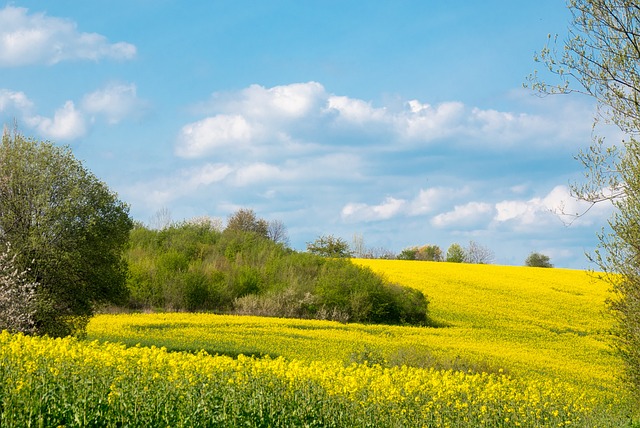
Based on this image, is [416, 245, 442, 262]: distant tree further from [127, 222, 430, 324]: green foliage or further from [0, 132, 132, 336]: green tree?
[0, 132, 132, 336]: green tree

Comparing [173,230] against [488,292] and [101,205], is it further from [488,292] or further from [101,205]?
[101,205]

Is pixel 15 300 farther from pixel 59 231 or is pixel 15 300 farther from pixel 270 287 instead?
pixel 270 287

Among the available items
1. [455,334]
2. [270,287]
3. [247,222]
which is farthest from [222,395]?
[247,222]

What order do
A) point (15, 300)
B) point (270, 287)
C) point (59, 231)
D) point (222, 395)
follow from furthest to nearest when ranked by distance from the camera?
point (270, 287)
point (59, 231)
point (15, 300)
point (222, 395)

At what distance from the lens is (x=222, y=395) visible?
476 inches

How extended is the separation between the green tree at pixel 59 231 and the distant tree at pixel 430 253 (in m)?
81.9

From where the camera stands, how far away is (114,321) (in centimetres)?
3588

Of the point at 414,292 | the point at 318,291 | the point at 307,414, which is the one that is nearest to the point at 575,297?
the point at 414,292

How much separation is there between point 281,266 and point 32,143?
26.2 metres

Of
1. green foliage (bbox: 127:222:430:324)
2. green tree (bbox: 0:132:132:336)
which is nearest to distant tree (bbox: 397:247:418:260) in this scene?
green foliage (bbox: 127:222:430:324)

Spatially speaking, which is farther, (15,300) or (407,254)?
(407,254)

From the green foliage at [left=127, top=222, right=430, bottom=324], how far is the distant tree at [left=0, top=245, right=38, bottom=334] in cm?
2040

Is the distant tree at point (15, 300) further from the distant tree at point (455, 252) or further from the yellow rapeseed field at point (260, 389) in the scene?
the distant tree at point (455, 252)

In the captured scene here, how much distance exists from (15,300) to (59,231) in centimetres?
307
